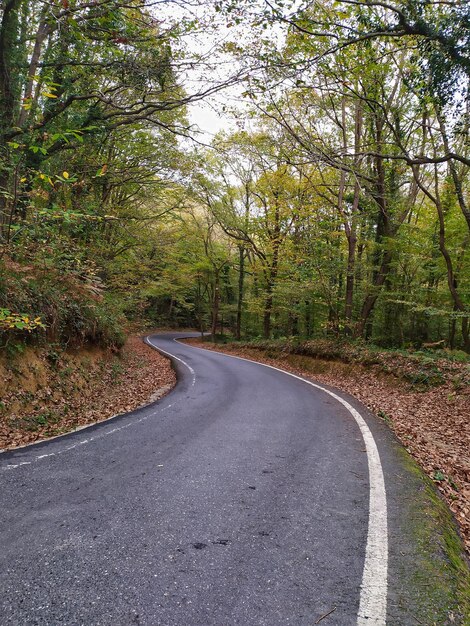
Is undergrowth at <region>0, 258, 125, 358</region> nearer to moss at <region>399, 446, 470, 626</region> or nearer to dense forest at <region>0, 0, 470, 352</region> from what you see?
dense forest at <region>0, 0, 470, 352</region>

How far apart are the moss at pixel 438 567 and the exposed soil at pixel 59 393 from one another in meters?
5.04

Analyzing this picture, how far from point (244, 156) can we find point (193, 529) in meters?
16.2

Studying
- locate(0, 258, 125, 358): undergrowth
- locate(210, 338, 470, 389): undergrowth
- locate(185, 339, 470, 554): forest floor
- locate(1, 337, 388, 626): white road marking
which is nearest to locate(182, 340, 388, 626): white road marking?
locate(1, 337, 388, 626): white road marking

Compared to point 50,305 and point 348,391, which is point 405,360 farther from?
point 50,305

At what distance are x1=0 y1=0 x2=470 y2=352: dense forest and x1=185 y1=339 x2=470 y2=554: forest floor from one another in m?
3.23

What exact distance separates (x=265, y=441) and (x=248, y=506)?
1969mm

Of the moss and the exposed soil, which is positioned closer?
the moss

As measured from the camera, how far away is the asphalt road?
206cm

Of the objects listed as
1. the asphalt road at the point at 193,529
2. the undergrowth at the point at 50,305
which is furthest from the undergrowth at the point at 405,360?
the undergrowth at the point at 50,305

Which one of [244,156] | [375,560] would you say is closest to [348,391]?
[375,560]

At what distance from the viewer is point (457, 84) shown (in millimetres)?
6371

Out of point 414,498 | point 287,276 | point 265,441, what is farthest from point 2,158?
point 287,276

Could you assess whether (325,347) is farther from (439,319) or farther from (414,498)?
(414,498)

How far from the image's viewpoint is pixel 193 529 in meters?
2.86
